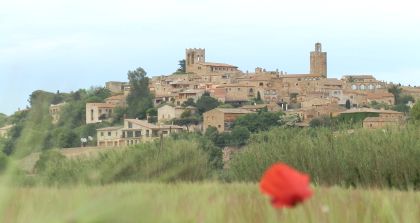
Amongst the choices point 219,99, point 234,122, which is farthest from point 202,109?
point 234,122

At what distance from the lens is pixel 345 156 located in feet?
48.6

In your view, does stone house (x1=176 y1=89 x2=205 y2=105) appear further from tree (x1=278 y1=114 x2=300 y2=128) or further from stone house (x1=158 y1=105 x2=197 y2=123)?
tree (x1=278 y1=114 x2=300 y2=128)

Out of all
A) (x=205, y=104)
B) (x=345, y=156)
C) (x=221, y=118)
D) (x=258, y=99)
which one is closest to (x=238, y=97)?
(x=258, y=99)

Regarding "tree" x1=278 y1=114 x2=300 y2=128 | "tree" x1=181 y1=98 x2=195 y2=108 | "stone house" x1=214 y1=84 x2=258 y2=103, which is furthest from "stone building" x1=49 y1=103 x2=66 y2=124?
"stone house" x1=214 y1=84 x2=258 y2=103

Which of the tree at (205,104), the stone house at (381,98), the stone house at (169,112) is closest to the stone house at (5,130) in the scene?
the stone house at (169,112)

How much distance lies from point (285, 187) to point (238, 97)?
12334 centimetres

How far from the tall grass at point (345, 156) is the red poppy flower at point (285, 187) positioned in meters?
11.0

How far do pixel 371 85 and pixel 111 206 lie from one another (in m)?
150

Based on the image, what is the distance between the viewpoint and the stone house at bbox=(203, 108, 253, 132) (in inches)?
4003

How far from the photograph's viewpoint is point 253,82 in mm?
130125

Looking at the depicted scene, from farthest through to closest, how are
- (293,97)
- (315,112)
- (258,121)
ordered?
(293,97), (315,112), (258,121)

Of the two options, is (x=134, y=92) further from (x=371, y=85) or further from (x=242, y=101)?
(x=371, y=85)

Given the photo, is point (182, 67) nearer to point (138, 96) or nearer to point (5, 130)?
point (138, 96)

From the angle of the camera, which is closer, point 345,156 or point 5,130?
point 5,130
